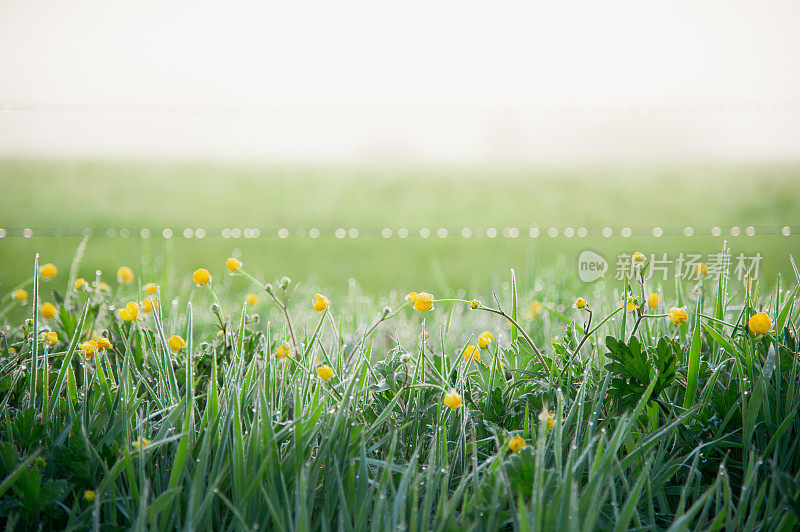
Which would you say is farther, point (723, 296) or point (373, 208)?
point (373, 208)

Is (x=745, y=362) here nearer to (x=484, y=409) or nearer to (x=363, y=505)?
(x=484, y=409)

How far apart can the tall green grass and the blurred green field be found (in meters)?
1.28

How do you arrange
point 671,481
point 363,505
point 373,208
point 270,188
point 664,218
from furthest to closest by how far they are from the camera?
point 373,208 < point 270,188 < point 664,218 < point 671,481 < point 363,505

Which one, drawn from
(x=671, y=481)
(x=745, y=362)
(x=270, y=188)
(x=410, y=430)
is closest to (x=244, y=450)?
(x=410, y=430)

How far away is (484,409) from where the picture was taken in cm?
99

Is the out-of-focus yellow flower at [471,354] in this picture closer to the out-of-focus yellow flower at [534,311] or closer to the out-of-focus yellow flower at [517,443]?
the out-of-focus yellow flower at [517,443]

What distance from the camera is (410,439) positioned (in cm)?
96

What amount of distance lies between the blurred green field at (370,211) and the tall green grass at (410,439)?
128 centimetres

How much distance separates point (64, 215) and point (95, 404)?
78.5 inches

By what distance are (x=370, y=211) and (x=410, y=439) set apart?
211cm

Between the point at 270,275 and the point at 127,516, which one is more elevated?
the point at 270,275

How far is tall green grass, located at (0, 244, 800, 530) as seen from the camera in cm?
74

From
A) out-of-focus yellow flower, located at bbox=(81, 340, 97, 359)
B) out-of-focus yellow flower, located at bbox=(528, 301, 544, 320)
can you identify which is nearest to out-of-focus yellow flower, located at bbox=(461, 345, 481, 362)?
out-of-focus yellow flower, located at bbox=(528, 301, 544, 320)

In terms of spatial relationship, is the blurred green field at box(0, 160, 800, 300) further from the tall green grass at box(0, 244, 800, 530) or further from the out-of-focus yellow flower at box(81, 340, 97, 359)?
the out-of-focus yellow flower at box(81, 340, 97, 359)
